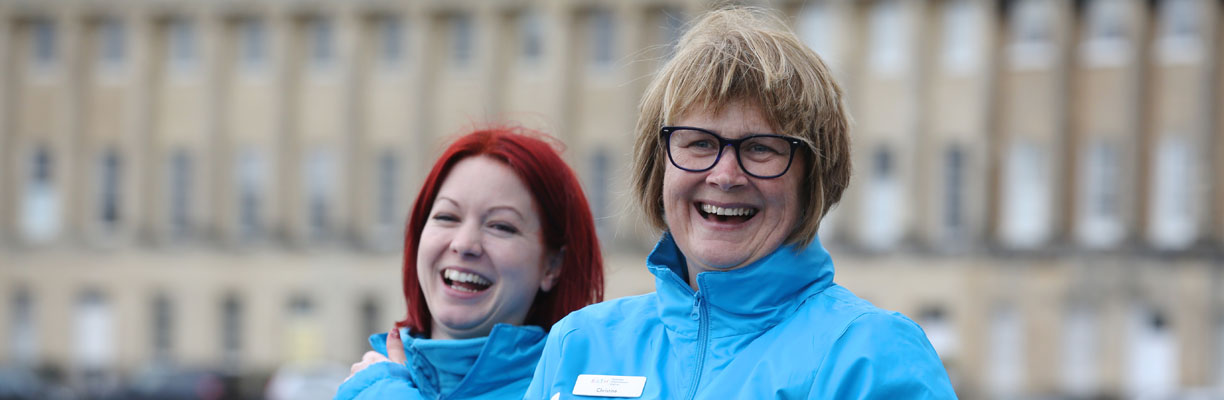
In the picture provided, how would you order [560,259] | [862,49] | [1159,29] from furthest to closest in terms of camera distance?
1. [862,49]
2. [1159,29]
3. [560,259]

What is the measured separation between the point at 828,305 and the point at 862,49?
3268 cm

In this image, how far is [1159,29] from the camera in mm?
33000

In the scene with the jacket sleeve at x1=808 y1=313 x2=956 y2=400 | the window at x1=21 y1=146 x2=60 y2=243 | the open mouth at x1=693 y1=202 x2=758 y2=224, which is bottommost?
the window at x1=21 y1=146 x2=60 y2=243

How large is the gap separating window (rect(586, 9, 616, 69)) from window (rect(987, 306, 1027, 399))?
37.0 feet

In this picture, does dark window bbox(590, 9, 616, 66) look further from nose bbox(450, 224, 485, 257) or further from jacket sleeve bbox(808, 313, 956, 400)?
jacket sleeve bbox(808, 313, 956, 400)

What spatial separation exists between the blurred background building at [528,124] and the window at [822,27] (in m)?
0.08

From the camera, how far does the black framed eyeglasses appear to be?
11.4 ft

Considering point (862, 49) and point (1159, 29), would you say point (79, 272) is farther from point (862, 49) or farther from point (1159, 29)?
point (1159, 29)

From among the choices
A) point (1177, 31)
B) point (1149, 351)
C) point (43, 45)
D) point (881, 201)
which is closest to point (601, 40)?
point (881, 201)

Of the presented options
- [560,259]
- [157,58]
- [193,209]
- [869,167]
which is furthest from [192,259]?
[560,259]

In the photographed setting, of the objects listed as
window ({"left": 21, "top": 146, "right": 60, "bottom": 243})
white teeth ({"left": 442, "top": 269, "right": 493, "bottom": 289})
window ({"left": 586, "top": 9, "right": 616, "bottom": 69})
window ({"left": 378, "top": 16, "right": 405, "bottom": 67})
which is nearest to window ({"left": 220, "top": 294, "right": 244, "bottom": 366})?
window ({"left": 21, "top": 146, "right": 60, "bottom": 243})

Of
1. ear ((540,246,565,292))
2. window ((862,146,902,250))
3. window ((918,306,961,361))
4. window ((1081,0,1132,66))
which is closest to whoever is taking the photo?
ear ((540,246,565,292))

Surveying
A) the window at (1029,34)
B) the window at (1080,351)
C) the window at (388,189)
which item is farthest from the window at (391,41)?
the window at (1080,351)

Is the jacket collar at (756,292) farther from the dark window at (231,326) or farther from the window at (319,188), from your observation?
the dark window at (231,326)
